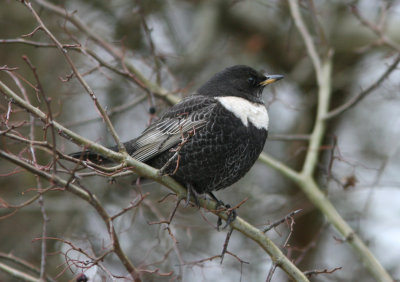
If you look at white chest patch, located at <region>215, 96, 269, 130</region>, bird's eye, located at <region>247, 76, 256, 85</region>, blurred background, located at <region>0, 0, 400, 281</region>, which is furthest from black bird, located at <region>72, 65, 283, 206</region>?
blurred background, located at <region>0, 0, 400, 281</region>

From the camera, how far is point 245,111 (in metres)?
4.55

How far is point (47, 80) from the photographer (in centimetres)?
718

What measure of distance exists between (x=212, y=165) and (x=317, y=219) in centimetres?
436

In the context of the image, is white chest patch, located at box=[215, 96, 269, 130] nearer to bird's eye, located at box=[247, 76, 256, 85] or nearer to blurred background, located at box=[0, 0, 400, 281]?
bird's eye, located at box=[247, 76, 256, 85]

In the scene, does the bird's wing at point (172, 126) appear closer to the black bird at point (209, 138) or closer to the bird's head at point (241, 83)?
the black bird at point (209, 138)

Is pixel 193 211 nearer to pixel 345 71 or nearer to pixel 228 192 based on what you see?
pixel 228 192

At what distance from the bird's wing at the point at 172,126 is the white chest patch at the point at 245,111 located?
0.40ft

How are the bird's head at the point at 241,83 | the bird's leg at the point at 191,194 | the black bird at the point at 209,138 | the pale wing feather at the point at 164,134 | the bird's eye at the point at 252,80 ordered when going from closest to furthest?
1. the bird's leg at the point at 191,194
2. the black bird at the point at 209,138
3. the pale wing feather at the point at 164,134
4. the bird's head at the point at 241,83
5. the bird's eye at the point at 252,80

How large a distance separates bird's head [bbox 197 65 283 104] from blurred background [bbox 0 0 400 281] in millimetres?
731

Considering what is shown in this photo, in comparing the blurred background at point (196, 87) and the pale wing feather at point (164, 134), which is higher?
the blurred background at point (196, 87)

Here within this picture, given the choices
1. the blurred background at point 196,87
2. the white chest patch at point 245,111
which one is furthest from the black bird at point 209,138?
the blurred background at point 196,87

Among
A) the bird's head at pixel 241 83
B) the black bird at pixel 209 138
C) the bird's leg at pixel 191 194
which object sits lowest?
the bird's leg at pixel 191 194

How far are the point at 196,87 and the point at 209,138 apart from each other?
11.5 feet

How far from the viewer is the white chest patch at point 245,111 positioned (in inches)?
177
